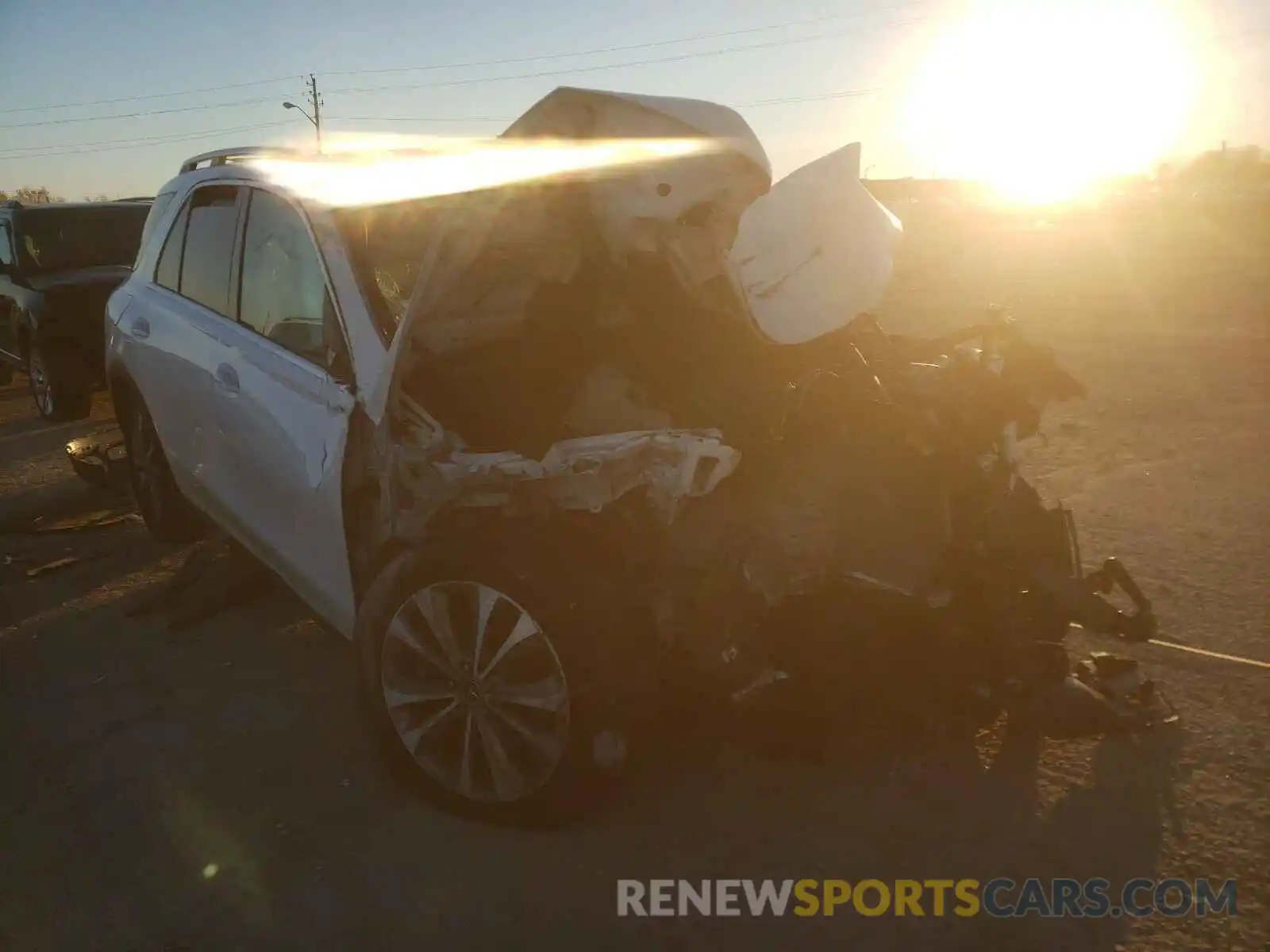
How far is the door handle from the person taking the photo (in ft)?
12.9

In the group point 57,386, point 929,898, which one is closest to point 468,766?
point 929,898

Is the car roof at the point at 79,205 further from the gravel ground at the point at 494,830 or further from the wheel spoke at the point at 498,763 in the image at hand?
the wheel spoke at the point at 498,763

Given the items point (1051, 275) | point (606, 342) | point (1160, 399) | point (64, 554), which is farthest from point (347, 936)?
point (1051, 275)

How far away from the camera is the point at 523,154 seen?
3635 millimetres

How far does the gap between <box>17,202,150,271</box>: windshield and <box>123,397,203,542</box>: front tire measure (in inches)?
203

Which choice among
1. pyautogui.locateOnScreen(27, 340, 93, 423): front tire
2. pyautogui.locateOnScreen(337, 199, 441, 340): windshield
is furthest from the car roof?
pyautogui.locateOnScreen(337, 199, 441, 340): windshield

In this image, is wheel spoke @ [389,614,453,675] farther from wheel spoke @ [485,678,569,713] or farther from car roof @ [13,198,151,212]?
car roof @ [13,198,151,212]

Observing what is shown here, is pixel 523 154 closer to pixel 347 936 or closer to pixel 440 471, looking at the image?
pixel 440 471

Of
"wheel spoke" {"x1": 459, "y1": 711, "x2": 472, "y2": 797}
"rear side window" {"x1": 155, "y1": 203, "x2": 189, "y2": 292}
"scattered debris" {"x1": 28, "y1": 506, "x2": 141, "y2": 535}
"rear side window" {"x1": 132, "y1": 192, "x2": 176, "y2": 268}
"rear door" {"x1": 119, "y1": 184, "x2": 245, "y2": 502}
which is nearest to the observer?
"wheel spoke" {"x1": 459, "y1": 711, "x2": 472, "y2": 797}

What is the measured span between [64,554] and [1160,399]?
864cm

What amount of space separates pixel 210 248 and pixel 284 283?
0.99 meters

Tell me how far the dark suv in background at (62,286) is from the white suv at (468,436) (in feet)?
19.6

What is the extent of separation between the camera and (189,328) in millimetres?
4469

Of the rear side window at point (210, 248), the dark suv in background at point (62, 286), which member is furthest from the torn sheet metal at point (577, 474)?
the dark suv in background at point (62, 286)
